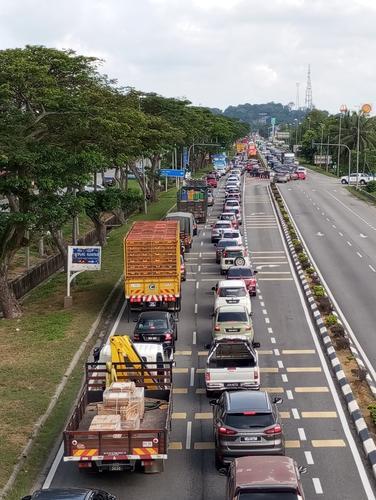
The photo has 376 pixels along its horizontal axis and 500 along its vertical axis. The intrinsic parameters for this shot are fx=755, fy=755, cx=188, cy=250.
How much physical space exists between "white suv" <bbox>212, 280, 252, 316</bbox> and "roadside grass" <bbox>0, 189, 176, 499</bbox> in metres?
5.42

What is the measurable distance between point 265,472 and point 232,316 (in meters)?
14.2

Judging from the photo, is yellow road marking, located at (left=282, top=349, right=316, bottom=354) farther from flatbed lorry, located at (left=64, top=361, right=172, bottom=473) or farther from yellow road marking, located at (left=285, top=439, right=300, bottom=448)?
flatbed lorry, located at (left=64, top=361, right=172, bottom=473)

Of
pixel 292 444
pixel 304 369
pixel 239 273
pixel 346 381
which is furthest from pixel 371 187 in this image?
pixel 292 444

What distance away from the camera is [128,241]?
3183cm

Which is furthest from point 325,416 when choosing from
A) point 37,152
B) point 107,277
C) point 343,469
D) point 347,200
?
point 347,200

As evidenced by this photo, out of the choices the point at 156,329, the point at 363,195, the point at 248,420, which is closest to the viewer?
the point at 248,420

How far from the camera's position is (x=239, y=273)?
37312mm

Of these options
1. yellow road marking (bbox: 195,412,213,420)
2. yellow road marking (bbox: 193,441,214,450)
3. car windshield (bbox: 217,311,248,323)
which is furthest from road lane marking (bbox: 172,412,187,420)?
car windshield (bbox: 217,311,248,323)

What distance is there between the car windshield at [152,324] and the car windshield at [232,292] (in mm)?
5557

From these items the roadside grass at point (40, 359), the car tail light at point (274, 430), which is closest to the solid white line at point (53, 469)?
the roadside grass at point (40, 359)

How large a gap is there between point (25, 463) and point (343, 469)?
7226 millimetres

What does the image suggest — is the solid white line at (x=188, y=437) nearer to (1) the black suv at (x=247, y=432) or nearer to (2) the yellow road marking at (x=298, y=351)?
(1) the black suv at (x=247, y=432)

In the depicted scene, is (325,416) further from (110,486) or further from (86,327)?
(86,327)

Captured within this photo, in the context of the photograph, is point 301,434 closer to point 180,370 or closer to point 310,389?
point 310,389
